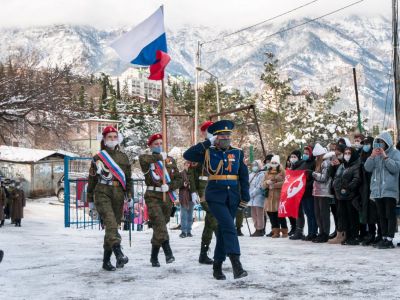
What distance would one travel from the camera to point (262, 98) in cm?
6166

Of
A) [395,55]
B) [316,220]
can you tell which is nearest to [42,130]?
[395,55]

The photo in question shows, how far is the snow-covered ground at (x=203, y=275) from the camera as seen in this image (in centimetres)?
650

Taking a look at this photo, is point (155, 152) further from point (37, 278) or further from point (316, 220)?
point (316, 220)

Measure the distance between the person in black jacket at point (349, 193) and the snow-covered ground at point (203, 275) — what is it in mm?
557

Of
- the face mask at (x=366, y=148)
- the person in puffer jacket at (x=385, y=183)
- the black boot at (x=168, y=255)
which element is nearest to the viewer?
the black boot at (x=168, y=255)

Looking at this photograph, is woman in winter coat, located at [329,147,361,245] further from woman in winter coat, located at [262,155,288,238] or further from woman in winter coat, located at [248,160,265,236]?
woman in winter coat, located at [248,160,265,236]

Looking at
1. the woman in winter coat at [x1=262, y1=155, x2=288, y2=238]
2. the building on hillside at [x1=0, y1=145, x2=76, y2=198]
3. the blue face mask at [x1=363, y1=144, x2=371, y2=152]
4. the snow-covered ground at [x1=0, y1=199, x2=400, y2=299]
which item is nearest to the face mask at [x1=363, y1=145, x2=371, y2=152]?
the blue face mask at [x1=363, y1=144, x2=371, y2=152]

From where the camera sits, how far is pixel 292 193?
40.9 feet

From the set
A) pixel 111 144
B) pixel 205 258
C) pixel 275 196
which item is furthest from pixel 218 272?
pixel 275 196

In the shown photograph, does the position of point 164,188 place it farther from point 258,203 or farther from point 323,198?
point 258,203

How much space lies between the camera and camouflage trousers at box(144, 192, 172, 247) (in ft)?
28.1

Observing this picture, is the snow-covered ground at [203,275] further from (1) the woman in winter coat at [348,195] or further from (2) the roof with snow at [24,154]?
(2) the roof with snow at [24,154]

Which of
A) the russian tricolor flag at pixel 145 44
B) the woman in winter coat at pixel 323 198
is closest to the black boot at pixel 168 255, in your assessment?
the russian tricolor flag at pixel 145 44

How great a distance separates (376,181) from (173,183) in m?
3.19
